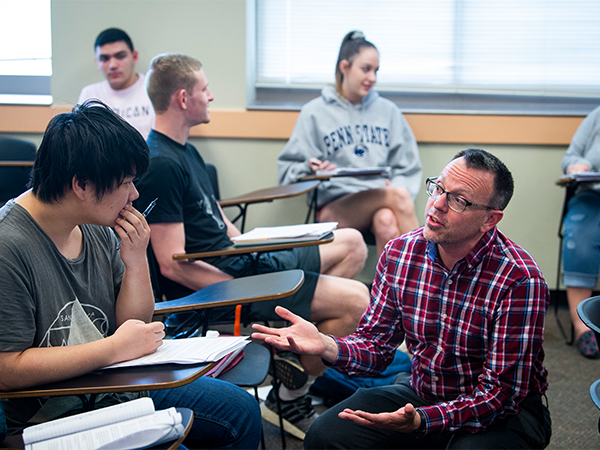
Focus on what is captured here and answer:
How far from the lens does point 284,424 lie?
1762mm

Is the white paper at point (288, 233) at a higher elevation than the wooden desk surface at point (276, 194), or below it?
below

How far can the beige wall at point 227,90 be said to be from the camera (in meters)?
3.16

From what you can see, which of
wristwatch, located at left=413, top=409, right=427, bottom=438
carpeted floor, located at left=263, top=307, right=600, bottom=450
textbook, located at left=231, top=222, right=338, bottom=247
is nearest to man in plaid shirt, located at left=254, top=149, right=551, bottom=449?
wristwatch, located at left=413, top=409, right=427, bottom=438

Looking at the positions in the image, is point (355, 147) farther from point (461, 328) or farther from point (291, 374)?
point (461, 328)

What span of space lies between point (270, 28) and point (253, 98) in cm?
49

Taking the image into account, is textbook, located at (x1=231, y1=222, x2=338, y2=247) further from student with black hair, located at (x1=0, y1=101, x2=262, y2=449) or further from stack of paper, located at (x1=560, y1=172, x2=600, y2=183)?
stack of paper, located at (x1=560, y1=172, x2=600, y2=183)

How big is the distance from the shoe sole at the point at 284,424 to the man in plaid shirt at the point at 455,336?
20.6 inches

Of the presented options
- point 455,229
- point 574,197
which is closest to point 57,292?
point 455,229

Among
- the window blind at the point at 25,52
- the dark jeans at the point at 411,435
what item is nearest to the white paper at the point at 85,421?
the dark jeans at the point at 411,435

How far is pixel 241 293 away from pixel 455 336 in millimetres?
Result: 549

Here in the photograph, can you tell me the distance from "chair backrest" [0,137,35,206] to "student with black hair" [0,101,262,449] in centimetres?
190

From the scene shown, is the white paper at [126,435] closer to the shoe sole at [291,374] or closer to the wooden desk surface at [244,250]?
the wooden desk surface at [244,250]

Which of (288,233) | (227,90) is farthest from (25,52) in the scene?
(288,233)

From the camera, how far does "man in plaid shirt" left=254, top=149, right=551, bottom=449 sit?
1.12 metres
